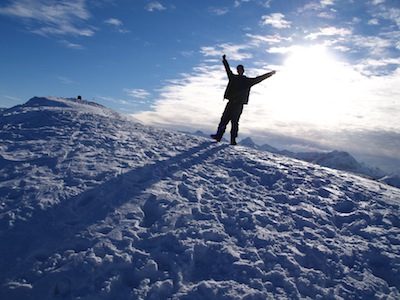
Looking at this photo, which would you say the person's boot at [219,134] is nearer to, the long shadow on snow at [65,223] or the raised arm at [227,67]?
the raised arm at [227,67]

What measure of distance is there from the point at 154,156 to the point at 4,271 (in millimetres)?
5071

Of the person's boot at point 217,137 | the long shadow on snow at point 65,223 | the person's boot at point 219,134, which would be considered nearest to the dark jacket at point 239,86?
the person's boot at point 219,134

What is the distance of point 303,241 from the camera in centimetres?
562

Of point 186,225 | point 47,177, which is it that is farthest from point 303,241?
point 47,177

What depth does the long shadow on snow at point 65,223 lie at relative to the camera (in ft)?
14.6

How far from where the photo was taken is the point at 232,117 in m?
11.6

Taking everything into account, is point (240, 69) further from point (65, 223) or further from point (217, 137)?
point (65, 223)

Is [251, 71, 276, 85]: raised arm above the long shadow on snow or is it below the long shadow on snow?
above

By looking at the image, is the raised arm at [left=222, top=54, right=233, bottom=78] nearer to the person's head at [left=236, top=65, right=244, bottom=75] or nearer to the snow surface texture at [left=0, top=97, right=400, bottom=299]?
the person's head at [left=236, top=65, right=244, bottom=75]

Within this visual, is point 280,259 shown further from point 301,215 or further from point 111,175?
point 111,175

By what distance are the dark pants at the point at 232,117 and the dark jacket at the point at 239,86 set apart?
0.20 metres

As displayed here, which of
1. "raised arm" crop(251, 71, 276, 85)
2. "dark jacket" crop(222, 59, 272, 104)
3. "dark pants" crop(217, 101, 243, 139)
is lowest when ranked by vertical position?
"dark pants" crop(217, 101, 243, 139)

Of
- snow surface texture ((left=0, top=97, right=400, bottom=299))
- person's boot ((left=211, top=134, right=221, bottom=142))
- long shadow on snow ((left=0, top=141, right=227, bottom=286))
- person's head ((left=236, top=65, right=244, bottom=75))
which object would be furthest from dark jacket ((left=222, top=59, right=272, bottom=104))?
long shadow on snow ((left=0, top=141, right=227, bottom=286))

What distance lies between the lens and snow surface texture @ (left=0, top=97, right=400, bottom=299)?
436 centimetres
